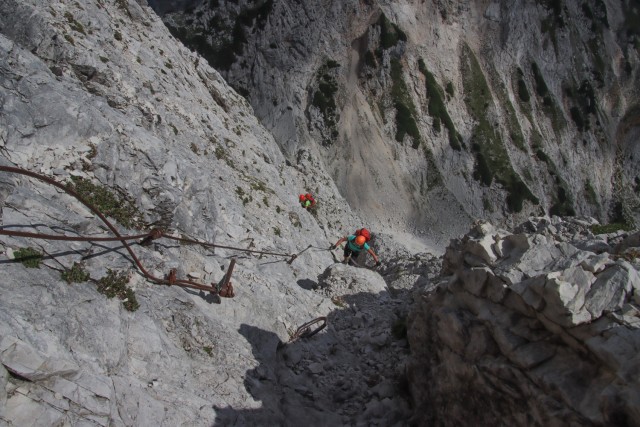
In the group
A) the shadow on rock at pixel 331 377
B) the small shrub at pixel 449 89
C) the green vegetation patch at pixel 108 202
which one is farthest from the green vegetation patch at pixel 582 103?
the green vegetation patch at pixel 108 202

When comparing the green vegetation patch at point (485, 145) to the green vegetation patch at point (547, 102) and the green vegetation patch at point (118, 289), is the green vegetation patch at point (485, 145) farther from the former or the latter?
the green vegetation patch at point (118, 289)

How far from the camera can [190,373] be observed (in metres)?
10.2

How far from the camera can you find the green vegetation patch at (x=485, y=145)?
60.5m

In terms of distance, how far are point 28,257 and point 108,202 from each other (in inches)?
139

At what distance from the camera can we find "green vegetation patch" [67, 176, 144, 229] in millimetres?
12039

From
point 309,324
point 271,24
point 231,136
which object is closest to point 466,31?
point 271,24

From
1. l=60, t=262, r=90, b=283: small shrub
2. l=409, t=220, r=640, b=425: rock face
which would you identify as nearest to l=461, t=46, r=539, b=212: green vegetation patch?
l=409, t=220, r=640, b=425: rock face

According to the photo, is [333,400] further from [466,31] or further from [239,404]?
[466,31]

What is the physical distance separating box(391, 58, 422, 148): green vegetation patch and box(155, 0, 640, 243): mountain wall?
0.15 m

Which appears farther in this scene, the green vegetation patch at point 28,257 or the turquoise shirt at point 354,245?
the turquoise shirt at point 354,245

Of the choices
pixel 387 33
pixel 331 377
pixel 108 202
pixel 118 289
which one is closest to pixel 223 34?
pixel 387 33

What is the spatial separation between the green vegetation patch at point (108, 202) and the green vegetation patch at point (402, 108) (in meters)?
48.1

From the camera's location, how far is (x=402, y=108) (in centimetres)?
5884

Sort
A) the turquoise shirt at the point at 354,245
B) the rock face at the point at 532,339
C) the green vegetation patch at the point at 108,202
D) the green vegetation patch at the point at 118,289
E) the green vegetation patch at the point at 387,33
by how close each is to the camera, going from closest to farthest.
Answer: the rock face at the point at 532,339, the green vegetation patch at the point at 118,289, the green vegetation patch at the point at 108,202, the turquoise shirt at the point at 354,245, the green vegetation patch at the point at 387,33
